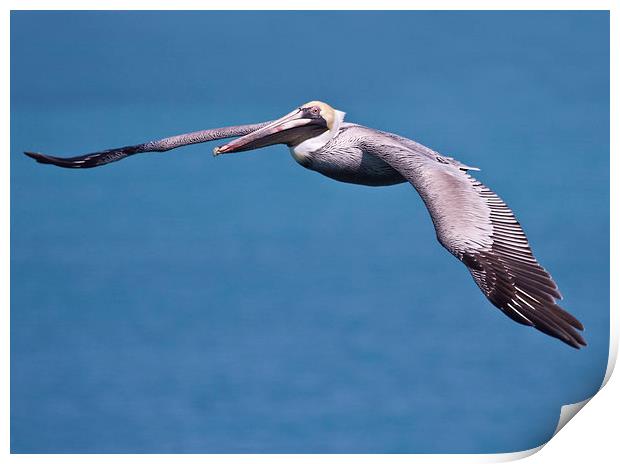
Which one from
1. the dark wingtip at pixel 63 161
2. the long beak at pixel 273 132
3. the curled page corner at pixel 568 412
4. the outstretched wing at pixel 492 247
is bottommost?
the curled page corner at pixel 568 412

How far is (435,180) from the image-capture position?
7434 millimetres

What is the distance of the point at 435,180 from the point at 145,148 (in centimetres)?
206

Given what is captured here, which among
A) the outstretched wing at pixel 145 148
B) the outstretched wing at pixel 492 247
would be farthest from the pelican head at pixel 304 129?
the outstretched wing at pixel 492 247

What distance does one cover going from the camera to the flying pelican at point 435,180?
6.95 m

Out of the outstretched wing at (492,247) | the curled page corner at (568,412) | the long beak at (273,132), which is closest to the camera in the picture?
the outstretched wing at (492,247)

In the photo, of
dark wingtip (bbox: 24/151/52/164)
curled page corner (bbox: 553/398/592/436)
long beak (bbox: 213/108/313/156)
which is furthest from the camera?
dark wingtip (bbox: 24/151/52/164)

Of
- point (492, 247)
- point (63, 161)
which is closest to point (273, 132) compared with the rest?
point (63, 161)

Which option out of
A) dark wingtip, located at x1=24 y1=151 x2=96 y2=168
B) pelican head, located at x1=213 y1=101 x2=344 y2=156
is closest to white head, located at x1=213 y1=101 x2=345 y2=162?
pelican head, located at x1=213 y1=101 x2=344 y2=156

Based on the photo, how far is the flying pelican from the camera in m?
6.95

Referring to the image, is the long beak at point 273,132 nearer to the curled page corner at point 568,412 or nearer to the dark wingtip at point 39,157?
the dark wingtip at point 39,157

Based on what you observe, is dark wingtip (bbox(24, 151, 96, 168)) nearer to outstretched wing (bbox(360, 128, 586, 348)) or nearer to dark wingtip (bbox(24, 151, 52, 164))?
dark wingtip (bbox(24, 151, 52, 164))

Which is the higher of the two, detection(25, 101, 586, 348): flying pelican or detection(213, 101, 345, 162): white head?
detection(213, 101, 345, 162): white head

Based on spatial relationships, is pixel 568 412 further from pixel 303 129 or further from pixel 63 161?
pixel 63 161

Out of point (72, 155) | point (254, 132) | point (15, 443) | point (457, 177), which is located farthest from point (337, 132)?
point (15, 443)
